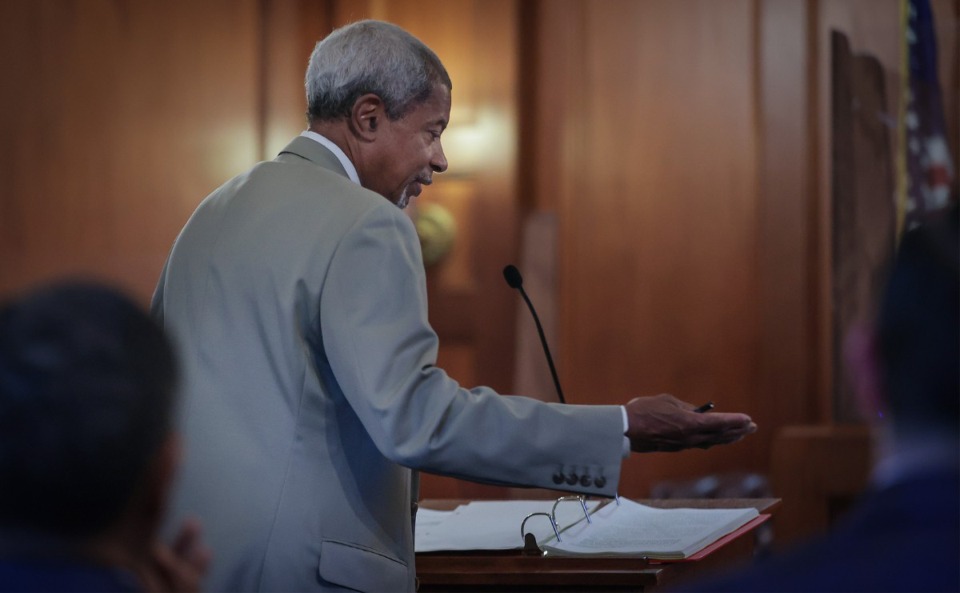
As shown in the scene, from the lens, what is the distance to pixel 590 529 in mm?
2467

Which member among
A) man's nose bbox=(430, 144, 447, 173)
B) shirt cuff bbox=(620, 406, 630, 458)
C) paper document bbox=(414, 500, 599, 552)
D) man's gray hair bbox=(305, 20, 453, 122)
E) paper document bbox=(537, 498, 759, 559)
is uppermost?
man's gray hair bbox=(305, 20, 453, 122)

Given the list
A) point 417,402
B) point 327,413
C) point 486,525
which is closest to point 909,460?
point 417,402

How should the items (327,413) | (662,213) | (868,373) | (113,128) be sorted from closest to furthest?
(868,373) < (327,413) < (113,128) < (662,213)

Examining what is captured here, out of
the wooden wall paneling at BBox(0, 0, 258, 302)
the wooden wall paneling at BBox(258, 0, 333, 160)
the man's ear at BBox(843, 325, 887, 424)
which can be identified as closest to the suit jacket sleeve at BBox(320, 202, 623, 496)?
the man's ear at BBox(843, 325, 887, 424)

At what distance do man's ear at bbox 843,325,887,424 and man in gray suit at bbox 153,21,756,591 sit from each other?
916 mm

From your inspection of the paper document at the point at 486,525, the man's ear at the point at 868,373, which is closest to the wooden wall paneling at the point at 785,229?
the paper document at the point at 486,525

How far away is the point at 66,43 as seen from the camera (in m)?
4.30

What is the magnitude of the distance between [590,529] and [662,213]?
10.7 ft

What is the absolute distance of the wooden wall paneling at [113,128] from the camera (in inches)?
160

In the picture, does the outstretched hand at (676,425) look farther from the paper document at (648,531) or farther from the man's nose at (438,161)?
the man's nose at (438,161)

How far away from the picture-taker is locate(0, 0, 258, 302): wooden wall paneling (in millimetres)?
→ 4059

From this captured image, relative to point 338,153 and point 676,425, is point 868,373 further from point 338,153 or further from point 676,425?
point 338,153

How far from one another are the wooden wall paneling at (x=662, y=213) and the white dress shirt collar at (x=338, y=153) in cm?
327

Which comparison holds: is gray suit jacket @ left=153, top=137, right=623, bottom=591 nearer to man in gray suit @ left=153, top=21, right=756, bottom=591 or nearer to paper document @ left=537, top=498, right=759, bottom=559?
man in gray suit @ left=153, top=21, right=756, bottom=591
